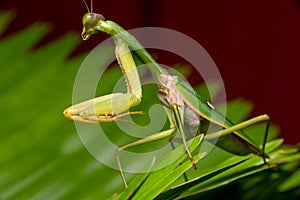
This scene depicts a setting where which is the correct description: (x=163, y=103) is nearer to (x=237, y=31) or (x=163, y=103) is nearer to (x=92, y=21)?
(x=92, y=21)

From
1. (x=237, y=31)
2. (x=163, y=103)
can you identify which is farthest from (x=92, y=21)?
(x=237, y=31)

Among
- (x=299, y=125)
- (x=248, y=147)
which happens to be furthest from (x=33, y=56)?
(x=299, y=125)

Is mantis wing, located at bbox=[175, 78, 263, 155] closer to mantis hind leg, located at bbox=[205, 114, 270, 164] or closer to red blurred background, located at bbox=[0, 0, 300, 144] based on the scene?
mantis hind leg, located at bbox=[205, 114, 270, 164]

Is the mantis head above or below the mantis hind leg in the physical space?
above

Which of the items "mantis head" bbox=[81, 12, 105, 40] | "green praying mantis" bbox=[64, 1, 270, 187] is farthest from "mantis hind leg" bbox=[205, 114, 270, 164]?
"mantis head" bbox=[81, 12, 105, 40]

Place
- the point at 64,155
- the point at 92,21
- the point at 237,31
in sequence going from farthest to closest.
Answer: the point at 237,31 < the point at 64,155 < the point at 92,21

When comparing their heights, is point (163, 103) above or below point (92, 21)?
below
